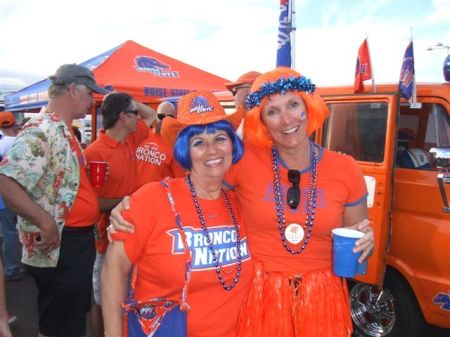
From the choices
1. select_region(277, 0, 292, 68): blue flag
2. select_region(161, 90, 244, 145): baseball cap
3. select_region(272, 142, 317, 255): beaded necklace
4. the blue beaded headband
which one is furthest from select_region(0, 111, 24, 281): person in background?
select_region(272, 142, 317, 255): beaded necklace

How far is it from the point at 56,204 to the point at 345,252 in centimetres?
157

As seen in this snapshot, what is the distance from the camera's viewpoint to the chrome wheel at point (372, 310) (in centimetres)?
328

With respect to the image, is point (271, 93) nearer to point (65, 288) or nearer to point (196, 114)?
point (196, 114)

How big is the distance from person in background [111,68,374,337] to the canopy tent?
17.7ft

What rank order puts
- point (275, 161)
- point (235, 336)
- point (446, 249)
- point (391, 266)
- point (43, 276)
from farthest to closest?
point (391, 266), point (446, 249), point (43, 276), point (275, 161), point (235, 336)

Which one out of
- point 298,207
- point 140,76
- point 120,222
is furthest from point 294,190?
point 140,76

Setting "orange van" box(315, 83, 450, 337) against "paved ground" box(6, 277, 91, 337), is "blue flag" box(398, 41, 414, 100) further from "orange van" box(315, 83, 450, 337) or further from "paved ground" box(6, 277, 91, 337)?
"paved ground" box(6, 277, 91, 337)

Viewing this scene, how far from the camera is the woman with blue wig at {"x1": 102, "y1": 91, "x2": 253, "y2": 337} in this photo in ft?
4.65

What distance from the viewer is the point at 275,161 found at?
1.75m

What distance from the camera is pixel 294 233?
1.64 metres

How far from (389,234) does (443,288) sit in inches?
20.3

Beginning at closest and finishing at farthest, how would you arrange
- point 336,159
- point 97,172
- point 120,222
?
point 120,222 < point 336,159 < point 97,172

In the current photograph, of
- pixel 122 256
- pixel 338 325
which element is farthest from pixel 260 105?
pixel 338 325

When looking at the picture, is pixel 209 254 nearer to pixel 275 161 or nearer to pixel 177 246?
pixel 177 246
